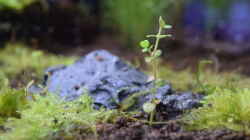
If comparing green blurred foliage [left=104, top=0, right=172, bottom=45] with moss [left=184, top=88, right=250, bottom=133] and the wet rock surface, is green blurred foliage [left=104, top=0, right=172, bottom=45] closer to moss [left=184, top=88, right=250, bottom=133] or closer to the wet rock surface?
the wet rock surface

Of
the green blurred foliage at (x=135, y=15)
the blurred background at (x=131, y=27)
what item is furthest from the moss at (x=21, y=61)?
the green blurred foliage at (x=135, y=15)

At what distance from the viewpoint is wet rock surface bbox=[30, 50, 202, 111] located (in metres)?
1.98

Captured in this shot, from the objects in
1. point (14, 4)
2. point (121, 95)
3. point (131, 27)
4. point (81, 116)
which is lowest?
point (81, 116)

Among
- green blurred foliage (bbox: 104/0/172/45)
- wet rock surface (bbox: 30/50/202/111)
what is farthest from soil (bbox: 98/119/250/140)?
green blurred foliage (bbox: 104/0/172/45)

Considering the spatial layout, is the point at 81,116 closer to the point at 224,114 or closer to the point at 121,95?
the point at 121,95

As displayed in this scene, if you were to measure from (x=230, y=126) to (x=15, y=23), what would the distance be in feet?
11.8

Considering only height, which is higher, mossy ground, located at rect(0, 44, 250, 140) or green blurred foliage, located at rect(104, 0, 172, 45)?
green blurred foliage, located at rect(104, 0, 172, 45)

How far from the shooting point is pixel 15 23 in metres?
4.59

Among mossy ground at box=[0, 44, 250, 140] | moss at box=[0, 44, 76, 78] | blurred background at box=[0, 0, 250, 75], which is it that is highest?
blurred background at box=[0, 0, 250, 75]

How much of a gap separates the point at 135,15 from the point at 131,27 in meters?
0.18

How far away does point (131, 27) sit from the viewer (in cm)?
539

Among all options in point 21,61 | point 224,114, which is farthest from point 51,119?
point 21,61

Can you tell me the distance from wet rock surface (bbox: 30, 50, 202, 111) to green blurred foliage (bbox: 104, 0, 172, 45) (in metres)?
2.47

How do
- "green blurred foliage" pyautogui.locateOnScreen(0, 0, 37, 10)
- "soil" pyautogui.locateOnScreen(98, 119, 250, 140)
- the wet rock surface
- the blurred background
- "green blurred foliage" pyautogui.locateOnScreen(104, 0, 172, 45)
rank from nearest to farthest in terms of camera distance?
"soil" pyautogui.locateOnScreen(98, 119, 250, 140)
the wet rock surface
"green blurred foliage" pyautogui.locateOnScreen(0, 0, 37, 10)
the blurred background
"green blurred foliage" pyautogui.locateOnScreen(104, 0, 172, 45)
